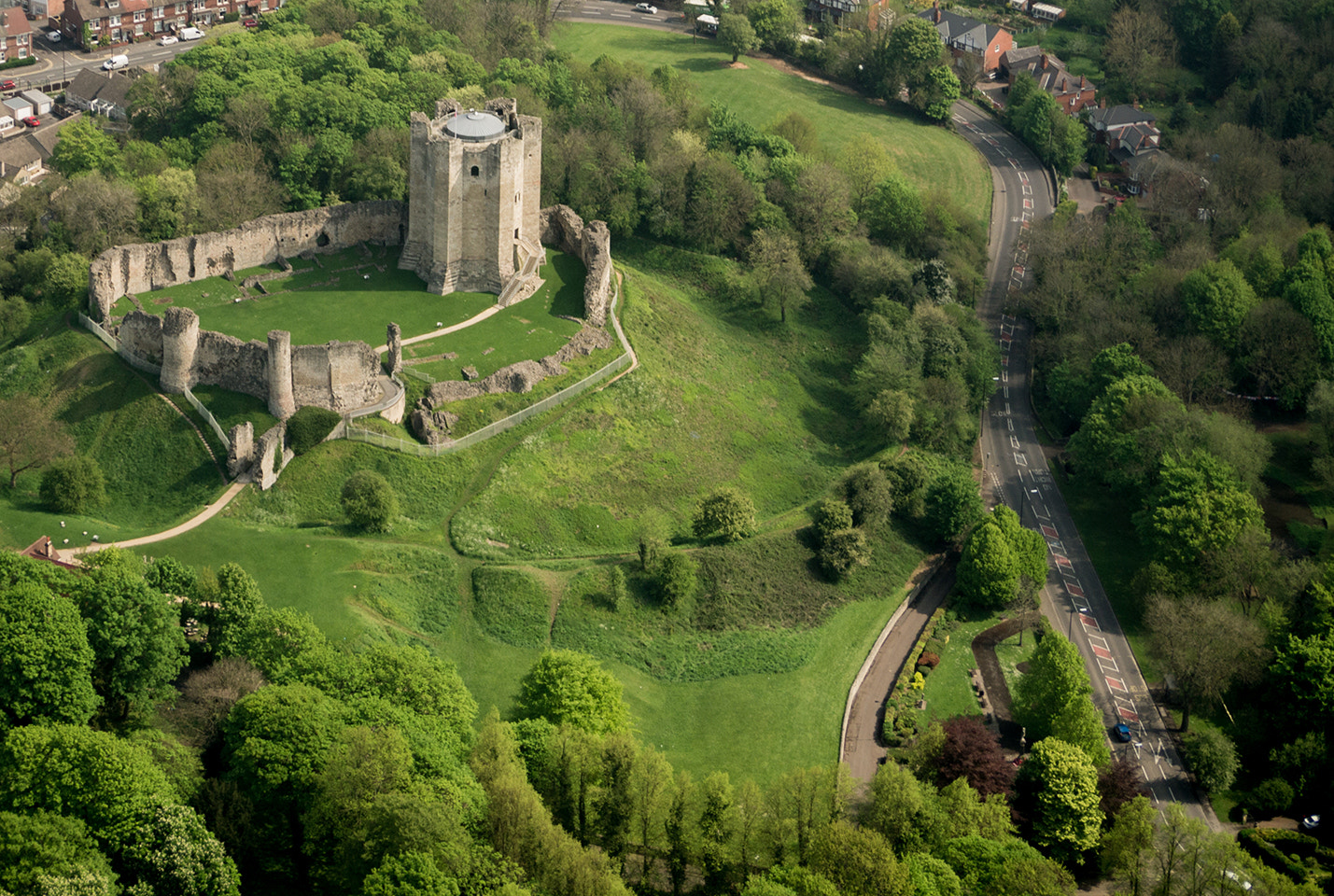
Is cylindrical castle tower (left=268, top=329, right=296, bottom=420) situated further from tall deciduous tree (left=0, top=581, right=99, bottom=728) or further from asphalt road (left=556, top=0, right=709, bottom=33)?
asphalt road (left=556, top=0, right=709, bottom=33)

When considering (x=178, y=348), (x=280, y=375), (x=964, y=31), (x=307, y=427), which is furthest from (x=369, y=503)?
(x=964, y=31)

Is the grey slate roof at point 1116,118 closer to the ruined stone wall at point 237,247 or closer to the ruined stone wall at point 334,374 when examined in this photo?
the ruined stone wall at point 237,247

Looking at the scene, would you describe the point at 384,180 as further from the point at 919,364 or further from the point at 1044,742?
the point at 1044,742

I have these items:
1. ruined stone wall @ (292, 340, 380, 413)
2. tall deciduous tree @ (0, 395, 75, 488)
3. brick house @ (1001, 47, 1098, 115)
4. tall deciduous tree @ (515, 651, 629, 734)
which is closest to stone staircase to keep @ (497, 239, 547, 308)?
ruined stone wall @ (292, 340, 380, 413)

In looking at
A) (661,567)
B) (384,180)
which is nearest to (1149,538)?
(661,567)

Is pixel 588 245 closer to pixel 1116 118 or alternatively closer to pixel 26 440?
pixel 26 440

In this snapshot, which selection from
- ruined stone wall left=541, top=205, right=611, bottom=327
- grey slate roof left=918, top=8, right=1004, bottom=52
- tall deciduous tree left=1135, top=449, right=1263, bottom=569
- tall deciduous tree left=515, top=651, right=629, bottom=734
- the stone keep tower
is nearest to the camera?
tall deciduous tree left=515, top=651, right=629, bottom=734

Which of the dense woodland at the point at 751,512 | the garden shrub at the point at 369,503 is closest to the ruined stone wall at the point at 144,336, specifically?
the dense woodland at the point at 751,512
